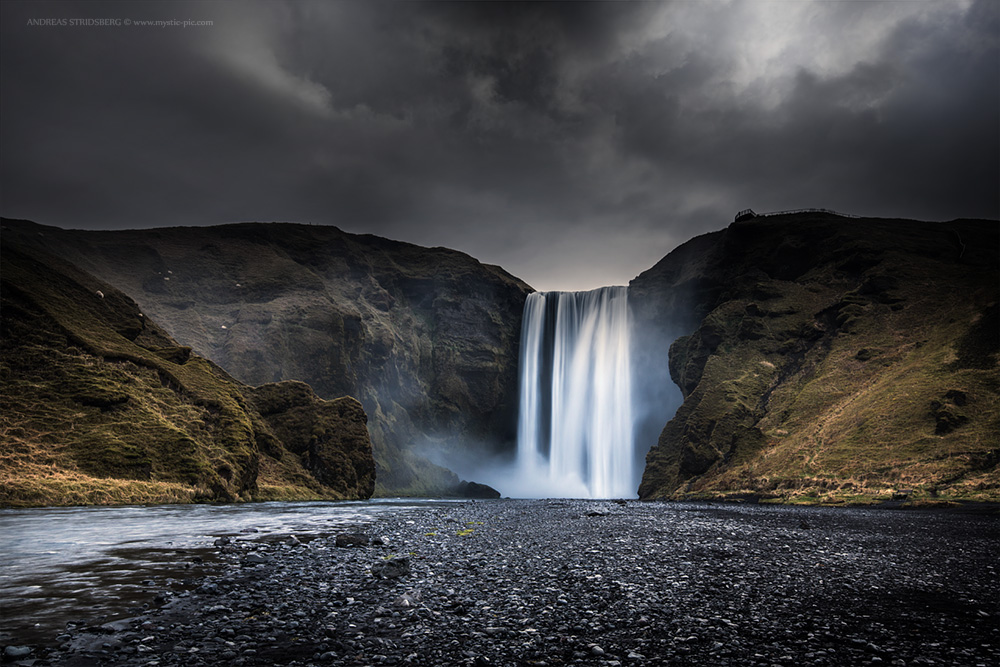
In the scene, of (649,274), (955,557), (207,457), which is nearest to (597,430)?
(649,274)

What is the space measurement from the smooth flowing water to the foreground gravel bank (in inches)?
34.6

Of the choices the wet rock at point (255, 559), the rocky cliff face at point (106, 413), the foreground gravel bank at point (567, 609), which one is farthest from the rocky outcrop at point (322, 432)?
the wet rock at point (255, 559)

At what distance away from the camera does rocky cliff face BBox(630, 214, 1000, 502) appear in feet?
155

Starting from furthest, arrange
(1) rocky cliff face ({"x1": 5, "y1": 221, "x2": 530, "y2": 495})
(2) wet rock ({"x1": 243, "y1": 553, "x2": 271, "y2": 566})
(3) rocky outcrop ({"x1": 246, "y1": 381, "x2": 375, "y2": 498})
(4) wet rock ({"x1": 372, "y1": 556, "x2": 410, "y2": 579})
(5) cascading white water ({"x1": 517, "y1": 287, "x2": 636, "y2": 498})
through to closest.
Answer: (5) cascading white water ({"x1": 517, "y1": 287, "x2": 636, "y2": 498}) < (1) rocky cliff face ({"x1": 5, "y1": 221, "x2": 530, "y2": 495}) < (3) rocky outcrop ({"x1": 246, "y1": 381, "x2": 375, "y2": 498}) < (2) wet rock ({"x1": 243, "y1": 553, "x2": 271, "y2": 566}) < (4) wet rock ({"x1": 372, "y1": 556, "x2": 410, "y2": 579})

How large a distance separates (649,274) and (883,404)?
70526 mm

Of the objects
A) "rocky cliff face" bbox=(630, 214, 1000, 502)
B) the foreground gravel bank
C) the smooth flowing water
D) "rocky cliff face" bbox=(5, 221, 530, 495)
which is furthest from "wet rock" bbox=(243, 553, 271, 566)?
"rocky cliff face" bbox=(5, 221, 530, 495)

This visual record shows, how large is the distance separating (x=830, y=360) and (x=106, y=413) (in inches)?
3355

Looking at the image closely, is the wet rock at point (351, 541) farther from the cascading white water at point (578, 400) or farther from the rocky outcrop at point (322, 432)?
the cascading white water at point (578, 400)

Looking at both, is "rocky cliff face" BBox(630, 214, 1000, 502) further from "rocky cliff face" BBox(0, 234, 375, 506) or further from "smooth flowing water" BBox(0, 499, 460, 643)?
"rocky cliff face" BBox(0, 234, 375, 506)

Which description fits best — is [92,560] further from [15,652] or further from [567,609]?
[567,609]

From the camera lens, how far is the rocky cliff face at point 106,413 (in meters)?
35.2

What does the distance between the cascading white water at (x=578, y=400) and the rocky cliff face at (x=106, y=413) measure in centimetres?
5830

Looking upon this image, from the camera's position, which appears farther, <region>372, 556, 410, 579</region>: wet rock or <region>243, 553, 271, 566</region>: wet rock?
<region>243, 553, 271, 566</region>: wet rock

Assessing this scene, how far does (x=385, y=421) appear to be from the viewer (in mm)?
118250
